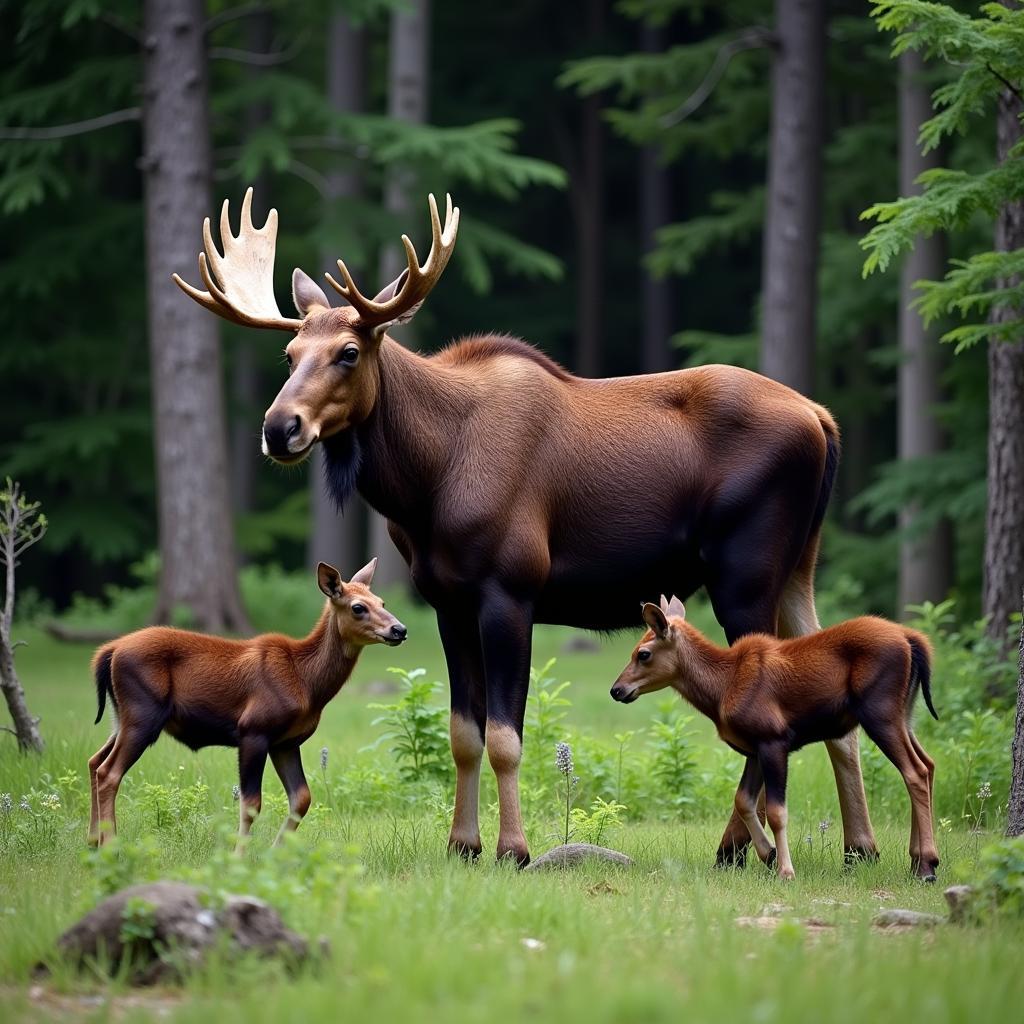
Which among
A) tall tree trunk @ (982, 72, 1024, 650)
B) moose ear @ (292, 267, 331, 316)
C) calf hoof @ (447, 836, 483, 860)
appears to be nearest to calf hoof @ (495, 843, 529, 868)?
calf hoof @ (447, 836, 483, 860)

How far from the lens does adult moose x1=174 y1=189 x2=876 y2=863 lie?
7543mm

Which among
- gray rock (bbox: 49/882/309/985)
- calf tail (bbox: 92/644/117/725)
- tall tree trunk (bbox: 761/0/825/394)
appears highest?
tall tree trunk (bbox: 761/0/825/394)

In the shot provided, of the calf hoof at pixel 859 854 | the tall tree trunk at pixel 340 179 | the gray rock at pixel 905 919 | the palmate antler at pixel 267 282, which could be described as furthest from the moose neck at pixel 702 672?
the tall tree trunk at pixel 340 179

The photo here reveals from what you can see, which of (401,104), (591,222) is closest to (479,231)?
(401,104)

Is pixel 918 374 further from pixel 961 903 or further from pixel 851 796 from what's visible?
pixel 961 903

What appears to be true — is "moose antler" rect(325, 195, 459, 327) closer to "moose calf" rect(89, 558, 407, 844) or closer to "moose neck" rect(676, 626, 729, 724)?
"moose calf" rect(89, 558, 407, 844)

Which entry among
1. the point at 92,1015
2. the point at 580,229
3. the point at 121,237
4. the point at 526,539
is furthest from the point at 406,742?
the point at 580,229

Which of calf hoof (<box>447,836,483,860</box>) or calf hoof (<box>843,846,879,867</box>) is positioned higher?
calf hoof (<box>843,846,879,867</box>)

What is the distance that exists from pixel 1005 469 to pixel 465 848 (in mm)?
5357

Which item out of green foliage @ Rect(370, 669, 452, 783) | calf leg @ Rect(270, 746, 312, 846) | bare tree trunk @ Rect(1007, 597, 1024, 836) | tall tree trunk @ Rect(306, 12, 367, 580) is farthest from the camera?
tall tree trunk @ Rect(306, 12, 367, 580)

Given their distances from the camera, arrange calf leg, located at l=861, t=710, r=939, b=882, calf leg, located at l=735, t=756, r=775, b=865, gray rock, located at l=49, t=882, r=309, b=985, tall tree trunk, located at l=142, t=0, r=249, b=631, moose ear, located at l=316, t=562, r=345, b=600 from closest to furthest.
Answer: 1. gray rock, located at l=49, t=882, r=309, b=985
2. calf leg, located at l=861, t=710, r=939, b=882
3. calf leg, located at l=735, t=756, r=775, b=865
4. moose ear, located at l=316, t=562, r=345, b=600
5. tall tree trunk, located at l=142, t=0, r=249, b=631

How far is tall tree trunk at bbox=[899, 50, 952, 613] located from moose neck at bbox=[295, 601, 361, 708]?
1107 cm

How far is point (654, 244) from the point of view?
31500 mm

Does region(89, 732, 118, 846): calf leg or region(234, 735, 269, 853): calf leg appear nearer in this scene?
region(234, 735, 269, 853): calf leg
